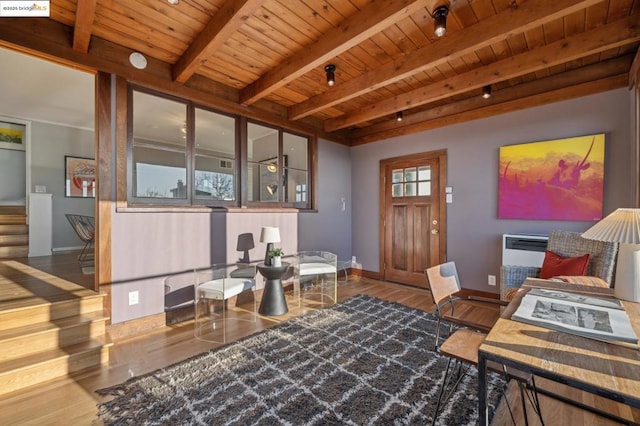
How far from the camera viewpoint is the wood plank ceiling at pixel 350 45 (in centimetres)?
207

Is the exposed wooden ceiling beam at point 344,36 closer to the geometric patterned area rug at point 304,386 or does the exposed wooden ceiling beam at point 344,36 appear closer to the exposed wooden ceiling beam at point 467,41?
the exposed wooden ceiling beam at point 467,41

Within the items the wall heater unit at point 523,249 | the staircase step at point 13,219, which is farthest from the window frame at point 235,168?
the staircase step at point 13,219

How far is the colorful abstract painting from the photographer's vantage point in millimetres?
2902

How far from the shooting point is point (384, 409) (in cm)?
164

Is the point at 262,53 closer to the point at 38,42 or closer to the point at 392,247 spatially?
the point at 38,42

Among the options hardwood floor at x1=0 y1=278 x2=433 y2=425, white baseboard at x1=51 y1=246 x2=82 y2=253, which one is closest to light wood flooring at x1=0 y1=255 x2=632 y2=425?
hardwood floor at x1=0 y1=278 x2=433 y2=425

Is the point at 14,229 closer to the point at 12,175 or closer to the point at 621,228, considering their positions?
the point at 12,175

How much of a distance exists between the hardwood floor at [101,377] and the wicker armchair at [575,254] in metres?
2.33

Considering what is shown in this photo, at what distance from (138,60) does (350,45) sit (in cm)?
212

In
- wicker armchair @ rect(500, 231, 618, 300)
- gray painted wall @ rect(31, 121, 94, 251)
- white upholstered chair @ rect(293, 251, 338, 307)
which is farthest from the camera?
gray painted wall @ rect(31, 121, 94, 251)

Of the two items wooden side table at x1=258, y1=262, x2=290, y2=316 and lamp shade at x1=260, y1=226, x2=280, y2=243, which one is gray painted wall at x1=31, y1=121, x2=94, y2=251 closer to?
lamp shade at x1=260, y1=226, x2=280, y2=243

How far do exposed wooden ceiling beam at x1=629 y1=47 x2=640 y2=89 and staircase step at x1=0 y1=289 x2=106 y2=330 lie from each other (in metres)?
5.23

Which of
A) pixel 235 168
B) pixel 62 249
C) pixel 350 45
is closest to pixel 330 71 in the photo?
pixel 350 45

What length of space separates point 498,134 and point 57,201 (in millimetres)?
8017
